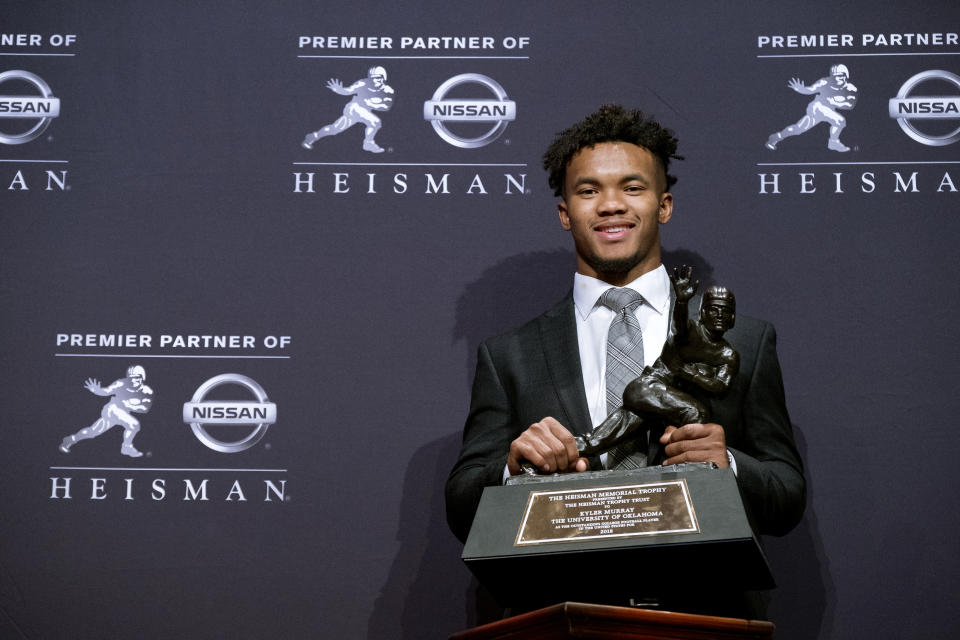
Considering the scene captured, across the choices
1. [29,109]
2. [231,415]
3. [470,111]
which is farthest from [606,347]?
[29,109]

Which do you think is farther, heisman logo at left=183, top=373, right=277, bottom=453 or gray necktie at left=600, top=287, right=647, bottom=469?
heisman logo at left=183, top=373, right=277, bottom=453

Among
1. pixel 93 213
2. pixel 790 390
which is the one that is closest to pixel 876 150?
pixel 790 390

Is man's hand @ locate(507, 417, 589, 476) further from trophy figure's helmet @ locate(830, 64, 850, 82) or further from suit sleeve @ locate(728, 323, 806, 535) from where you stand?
trophy figure's helmet @ locate(830, 64, 850, 82)

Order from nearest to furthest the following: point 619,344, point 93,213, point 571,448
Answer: point 571,448 → point 619,344 → point 93,213

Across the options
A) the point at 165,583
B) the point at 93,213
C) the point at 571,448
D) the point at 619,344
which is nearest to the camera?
the point at 571,448

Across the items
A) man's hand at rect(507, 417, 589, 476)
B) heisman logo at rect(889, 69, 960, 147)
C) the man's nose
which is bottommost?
man's hand at rect(507, 417, 589, 476)

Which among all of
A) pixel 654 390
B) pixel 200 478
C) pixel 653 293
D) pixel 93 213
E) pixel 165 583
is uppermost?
pixel 93 213

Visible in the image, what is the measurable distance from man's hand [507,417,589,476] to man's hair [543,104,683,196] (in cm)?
81

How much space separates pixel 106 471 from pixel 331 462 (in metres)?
0.62

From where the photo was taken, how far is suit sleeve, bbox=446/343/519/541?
101 inches

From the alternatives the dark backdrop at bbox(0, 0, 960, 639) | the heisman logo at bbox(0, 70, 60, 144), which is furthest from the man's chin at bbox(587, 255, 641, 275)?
the heisman logo at bbox(0, 70, 60, 144)

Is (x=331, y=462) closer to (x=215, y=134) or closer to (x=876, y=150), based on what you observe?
(x=215, y=134)

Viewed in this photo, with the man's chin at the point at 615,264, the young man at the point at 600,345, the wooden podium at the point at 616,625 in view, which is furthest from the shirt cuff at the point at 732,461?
the man's chin at the point at 615,264

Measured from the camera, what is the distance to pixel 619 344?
8.70ft
